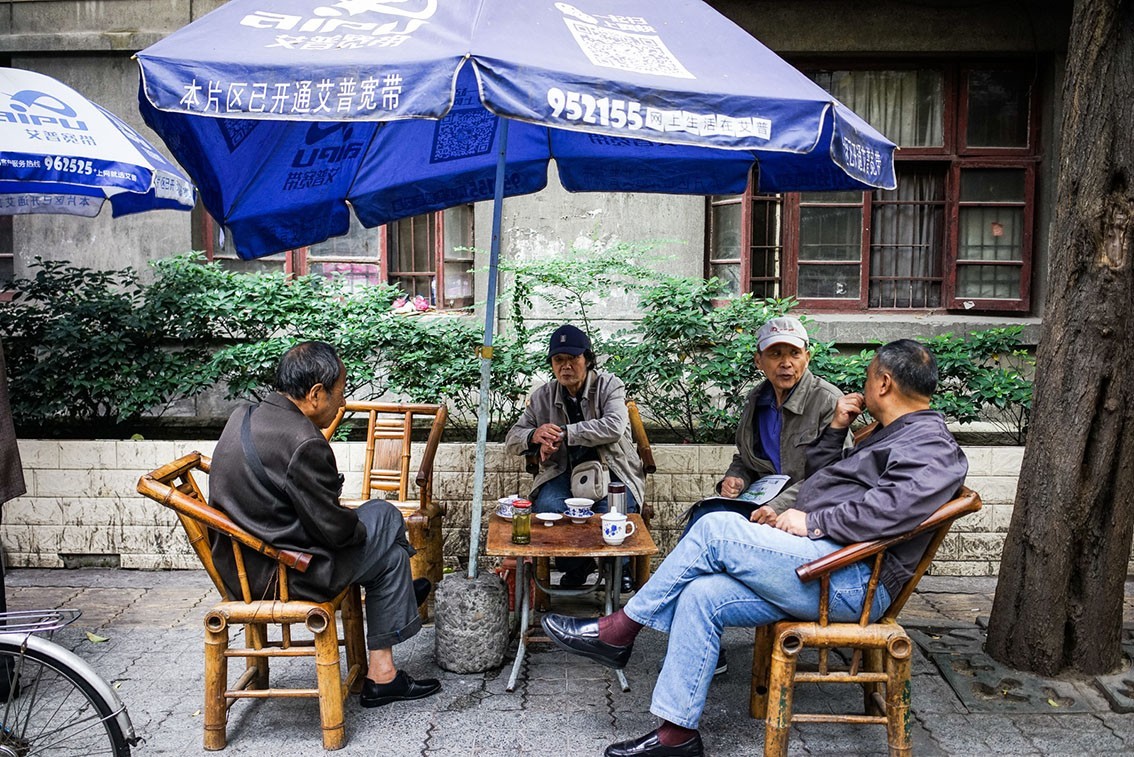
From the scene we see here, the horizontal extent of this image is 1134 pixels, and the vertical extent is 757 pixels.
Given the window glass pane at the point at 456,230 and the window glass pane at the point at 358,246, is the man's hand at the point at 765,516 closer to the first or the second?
the window glass pane at the point at 456,230

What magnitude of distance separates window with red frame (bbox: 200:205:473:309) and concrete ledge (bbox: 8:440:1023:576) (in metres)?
2.84

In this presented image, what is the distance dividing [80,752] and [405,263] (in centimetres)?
565

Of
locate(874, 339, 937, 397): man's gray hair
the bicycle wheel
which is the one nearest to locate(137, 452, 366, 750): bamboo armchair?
the bicycle wheel

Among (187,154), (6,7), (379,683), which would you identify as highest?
(6,7)

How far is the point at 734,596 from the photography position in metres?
3.48

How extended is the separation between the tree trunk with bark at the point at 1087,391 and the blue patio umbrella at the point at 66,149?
14.3ft

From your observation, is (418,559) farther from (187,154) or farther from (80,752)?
(187,154)

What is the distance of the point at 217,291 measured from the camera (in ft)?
20.3

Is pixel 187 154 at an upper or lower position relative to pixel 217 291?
upper

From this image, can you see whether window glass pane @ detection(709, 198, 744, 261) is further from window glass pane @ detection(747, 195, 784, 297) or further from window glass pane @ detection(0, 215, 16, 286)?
window glass pane @ detection(0, 215, 16, 286)

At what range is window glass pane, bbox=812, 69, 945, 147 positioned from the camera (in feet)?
26.5

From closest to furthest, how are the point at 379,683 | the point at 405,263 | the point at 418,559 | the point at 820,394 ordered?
the point at 379,683
the point at 820,394
the point at 418,559
the point at 405,263

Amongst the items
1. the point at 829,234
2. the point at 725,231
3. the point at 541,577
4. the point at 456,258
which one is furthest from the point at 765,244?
the point at 541,577

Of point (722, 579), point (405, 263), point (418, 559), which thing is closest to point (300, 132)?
point (418, 559)
